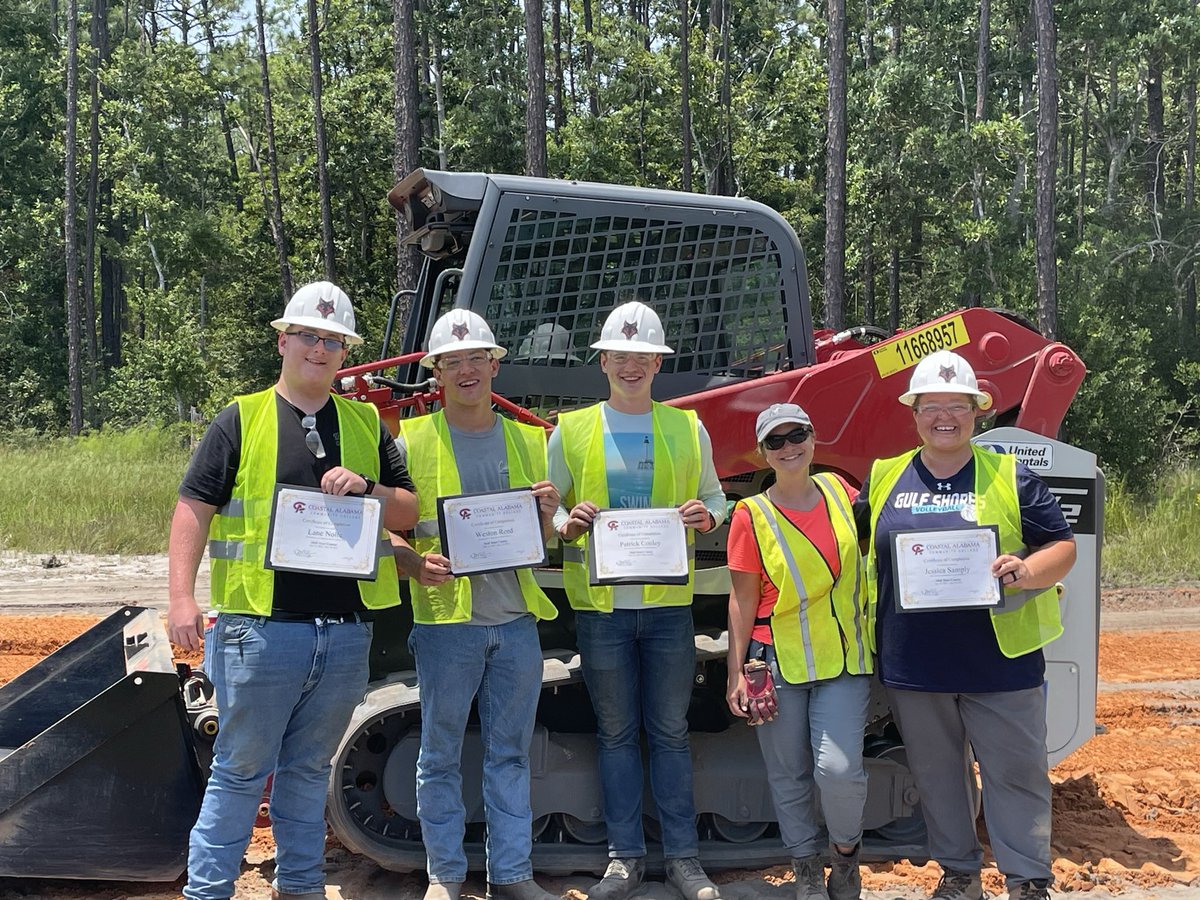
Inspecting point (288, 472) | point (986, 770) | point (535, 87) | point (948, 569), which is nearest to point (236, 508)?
point (288, 472)

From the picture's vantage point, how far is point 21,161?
34906 millimetres

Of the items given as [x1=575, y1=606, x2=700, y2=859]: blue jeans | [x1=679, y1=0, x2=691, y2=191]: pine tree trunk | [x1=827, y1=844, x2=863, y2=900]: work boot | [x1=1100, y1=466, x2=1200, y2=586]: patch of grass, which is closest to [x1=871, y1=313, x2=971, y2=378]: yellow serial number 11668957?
[x1=575, y1=606, x2=700, y2=859]: blue jeans

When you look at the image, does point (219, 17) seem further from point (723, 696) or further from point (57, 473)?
point (723, 696)

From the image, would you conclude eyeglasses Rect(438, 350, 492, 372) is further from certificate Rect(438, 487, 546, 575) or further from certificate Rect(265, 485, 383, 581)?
certificate Rect(265, 485, 383, 581)

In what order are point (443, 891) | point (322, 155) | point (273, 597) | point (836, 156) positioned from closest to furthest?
1. point (273, 597)
2. point (443, 891)
3. point (836, 156)
4. point (322, 155)

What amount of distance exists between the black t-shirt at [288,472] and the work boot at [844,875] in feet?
6.53

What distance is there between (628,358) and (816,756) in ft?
5.24

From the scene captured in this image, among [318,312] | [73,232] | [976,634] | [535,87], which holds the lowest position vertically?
[976,634]

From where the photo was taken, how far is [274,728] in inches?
152

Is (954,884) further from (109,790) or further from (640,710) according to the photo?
(109,790)

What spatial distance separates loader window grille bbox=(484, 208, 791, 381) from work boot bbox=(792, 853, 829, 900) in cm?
236

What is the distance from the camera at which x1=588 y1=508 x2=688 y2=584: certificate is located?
14.2 ft

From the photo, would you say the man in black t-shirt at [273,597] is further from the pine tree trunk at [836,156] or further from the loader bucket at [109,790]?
the pine tree trunk at [836,156]

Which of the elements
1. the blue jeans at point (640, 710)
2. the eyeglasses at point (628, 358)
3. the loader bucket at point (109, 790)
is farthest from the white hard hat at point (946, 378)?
the loader bucket at point (109, 790)
